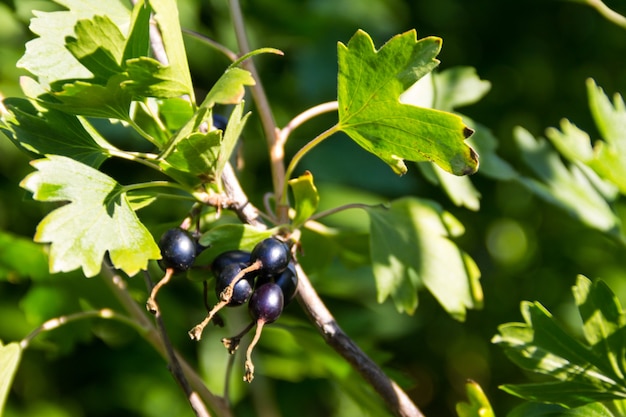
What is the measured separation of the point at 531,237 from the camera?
259cm

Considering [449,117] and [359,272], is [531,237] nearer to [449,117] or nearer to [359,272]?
[359,272]

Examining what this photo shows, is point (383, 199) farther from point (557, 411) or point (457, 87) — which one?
point (557, 411)

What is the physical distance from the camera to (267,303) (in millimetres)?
910

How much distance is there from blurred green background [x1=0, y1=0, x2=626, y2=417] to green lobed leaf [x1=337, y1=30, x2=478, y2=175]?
3.45 feet

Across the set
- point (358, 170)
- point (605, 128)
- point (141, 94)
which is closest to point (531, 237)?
point (358, 170)

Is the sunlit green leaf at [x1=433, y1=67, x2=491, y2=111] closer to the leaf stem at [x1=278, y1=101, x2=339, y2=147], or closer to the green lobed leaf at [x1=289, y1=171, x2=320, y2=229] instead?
the leaf stem at [x1=278, y1=101, x2=339, y2=147]

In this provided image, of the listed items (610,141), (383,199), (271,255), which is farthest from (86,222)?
(383,199)

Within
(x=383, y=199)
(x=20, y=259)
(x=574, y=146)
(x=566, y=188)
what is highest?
(x=574, y=146)

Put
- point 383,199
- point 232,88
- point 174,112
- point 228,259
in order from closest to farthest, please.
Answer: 1. point 232,88
2. point 228,259
3. point 174,112
4. point 383,199

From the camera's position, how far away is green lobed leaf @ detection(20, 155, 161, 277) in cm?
88

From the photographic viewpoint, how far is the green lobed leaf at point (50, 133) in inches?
37.5

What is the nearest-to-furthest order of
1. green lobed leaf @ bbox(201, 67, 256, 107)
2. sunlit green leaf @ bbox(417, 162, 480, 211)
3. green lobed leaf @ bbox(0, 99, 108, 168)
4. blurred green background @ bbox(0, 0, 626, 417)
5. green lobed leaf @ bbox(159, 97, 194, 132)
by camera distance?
1. green lobed leaf @ bbox(201, 67, 256, 107)
2. green lobed leaf @ bbox(0, 99, 108, 168)
3. green lobed leaf @ bbox(159, 97, 194, 132)
4. sunlit green leaf @ bbox(417, 162, 480, 211)
5. blurred green background @ bbox(0, 0, 626, 417)

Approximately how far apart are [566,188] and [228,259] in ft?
2.56

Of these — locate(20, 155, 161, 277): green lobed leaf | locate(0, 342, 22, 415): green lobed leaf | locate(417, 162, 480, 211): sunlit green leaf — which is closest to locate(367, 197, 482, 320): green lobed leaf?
locate(417, 162, 480, 211): sunlit green leaf
